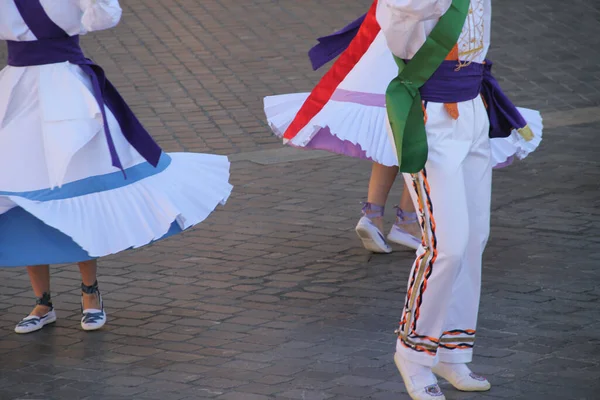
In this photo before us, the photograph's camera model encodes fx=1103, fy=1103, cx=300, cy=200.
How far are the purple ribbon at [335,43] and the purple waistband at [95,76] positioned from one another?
4.80ft

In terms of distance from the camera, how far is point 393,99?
160 inches

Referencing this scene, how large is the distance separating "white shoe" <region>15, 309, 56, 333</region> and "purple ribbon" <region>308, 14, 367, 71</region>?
206 centimetres

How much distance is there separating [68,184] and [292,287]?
1419 millimetres

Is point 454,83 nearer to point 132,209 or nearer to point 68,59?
point 132,209

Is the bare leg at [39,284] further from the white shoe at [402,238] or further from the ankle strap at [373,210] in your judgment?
the white shoe at [402,238]

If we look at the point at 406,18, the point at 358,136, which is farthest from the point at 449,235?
the point at 358,136

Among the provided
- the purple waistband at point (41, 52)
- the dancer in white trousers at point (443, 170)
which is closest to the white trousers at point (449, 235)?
the dancer in white trousers at point (443, 170)

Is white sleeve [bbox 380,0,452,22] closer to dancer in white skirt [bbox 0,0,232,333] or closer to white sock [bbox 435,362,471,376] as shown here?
white sock [bbox 435,362,471,376]

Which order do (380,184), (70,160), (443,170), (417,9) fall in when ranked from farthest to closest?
(380,184), (70,160), (443,170), (417,9)

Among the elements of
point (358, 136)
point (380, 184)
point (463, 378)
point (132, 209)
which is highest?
point (132, 209)

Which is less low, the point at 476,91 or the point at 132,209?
the point at 476,91

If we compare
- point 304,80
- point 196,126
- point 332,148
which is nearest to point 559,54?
point 304,80

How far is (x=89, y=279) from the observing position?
516cm

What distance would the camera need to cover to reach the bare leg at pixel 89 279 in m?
5.14
